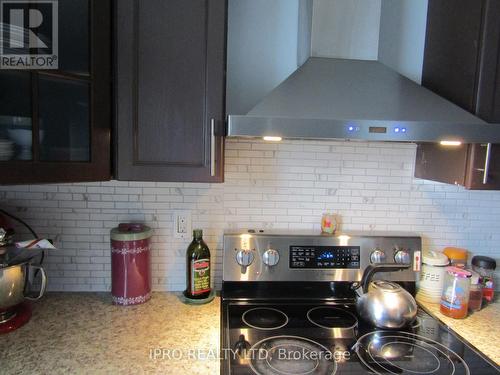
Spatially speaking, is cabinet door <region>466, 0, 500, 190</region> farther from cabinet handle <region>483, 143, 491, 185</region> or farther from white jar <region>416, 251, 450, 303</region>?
white jar <region>416, 251, 450, 303</region>

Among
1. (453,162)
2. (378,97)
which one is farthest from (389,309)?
(378,97)

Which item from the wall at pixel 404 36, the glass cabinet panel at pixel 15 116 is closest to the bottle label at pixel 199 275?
the glass cabinet panel at pixel 15 116

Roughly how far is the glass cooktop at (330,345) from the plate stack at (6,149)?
781 millimetres


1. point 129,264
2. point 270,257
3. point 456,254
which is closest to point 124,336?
point 129,264

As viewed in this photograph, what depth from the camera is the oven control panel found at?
1.39 m

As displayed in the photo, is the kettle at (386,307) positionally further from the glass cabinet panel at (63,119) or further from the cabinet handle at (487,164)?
the glass cabinet panel at (63,119)

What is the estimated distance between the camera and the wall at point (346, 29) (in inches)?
46.2

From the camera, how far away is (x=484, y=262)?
143cm

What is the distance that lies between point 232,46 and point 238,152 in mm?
421

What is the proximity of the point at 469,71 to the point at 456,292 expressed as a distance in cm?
77

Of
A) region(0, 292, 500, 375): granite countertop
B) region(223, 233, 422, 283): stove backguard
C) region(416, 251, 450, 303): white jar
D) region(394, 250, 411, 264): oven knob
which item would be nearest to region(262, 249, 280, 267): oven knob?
region(223, 233, 422, 283): stove backguard

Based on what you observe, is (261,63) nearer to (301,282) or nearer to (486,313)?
(301,282)

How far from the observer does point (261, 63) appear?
142 centimetres

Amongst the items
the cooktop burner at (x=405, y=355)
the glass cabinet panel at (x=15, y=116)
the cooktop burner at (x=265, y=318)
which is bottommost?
the cooktop burner at (x=405, y=355)
